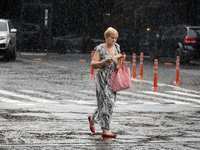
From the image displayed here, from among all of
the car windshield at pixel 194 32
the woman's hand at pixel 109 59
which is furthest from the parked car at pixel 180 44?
the woman's hand at pixel 109 59

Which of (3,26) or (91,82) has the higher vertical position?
(3,26)

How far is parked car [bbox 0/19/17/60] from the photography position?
934 inches

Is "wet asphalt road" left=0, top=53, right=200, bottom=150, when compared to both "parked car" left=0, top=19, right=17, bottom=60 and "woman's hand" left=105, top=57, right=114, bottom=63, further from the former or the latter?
"parked car" left=0, top=19, right=17, bottom=60

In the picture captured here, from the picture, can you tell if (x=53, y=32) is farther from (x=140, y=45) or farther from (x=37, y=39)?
(x=140, y=45)

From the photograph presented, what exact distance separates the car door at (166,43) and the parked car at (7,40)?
25.2 ft

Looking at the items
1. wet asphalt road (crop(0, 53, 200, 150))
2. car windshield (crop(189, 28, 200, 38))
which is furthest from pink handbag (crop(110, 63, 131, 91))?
car windshield (crop(189, 28, 200, 38))

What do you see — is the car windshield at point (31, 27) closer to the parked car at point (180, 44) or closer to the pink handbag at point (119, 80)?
the parked car at point (180, 44)

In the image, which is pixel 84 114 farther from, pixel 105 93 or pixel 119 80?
pixel 119 80

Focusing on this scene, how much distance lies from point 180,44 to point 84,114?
16.1m

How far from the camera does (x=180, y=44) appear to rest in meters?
25.4

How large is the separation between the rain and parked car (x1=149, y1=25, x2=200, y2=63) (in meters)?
0.05


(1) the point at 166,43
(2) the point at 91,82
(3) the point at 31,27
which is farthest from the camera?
(3) the point at 31,27

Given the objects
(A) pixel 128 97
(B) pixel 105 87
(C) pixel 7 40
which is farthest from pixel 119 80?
(C) pixel 7 40

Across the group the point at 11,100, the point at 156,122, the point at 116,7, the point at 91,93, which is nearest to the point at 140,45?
the point at 116,7
